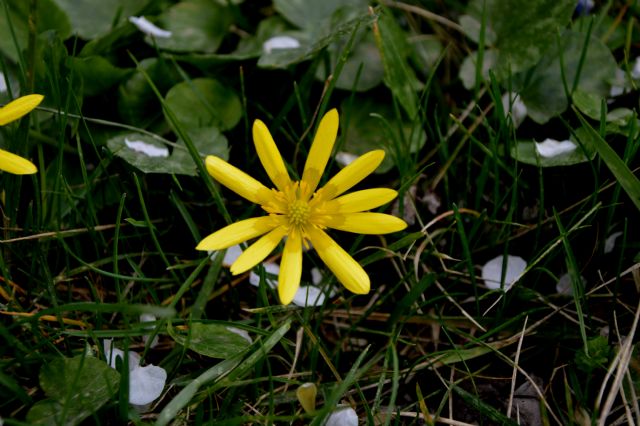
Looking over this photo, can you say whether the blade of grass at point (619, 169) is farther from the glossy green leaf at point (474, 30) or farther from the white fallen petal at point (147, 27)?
the white fallen petal at point (147, 27)

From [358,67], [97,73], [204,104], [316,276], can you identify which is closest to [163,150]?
[204,104]

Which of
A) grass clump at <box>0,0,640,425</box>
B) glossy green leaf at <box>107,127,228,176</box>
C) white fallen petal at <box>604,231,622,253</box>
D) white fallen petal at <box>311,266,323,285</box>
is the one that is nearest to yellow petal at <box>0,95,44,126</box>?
grass clump at <box>0,0,640,425</box>

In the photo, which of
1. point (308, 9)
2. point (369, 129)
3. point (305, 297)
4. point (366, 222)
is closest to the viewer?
point (366, 222)

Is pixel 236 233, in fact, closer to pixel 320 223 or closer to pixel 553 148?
pixel 320 223

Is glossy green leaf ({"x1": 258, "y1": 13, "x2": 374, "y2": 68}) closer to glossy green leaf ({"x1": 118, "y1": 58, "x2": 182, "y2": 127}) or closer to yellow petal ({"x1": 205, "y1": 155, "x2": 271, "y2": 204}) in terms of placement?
glossy green leaf ({"x1": 118, "y1": 58, "x2": 182, "y2": 127})

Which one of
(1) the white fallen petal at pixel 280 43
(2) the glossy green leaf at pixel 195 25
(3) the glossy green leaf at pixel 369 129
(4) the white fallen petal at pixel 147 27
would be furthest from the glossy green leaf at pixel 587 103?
(4) the white fallen petal at pixel 147 27

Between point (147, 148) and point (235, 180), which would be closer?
point (235, 180)

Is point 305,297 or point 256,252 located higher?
point 256,252
